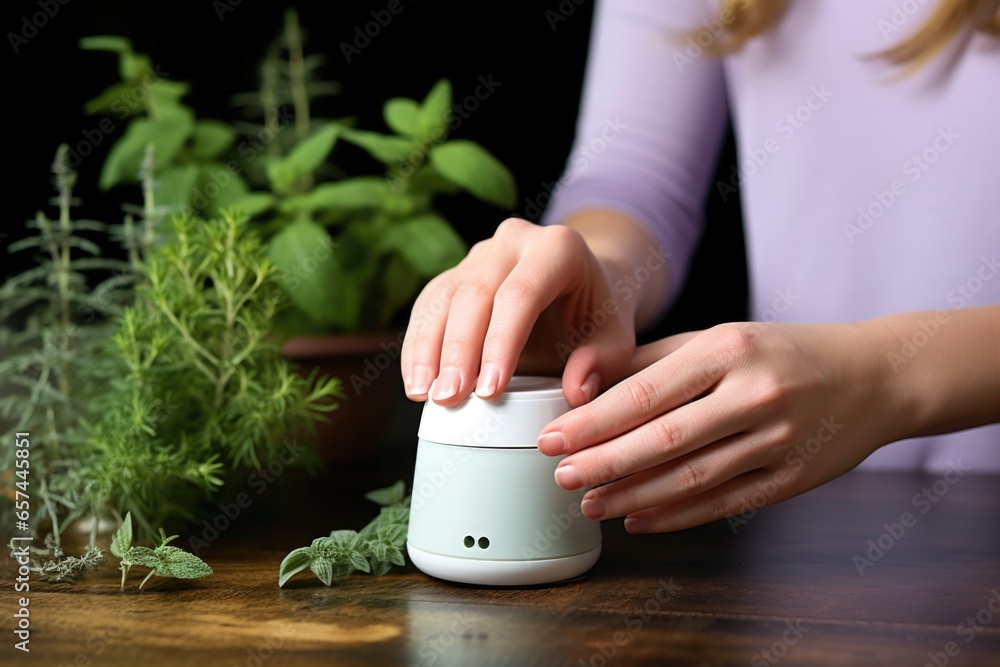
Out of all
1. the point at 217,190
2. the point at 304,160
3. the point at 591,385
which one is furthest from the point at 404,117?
the point at 591,385

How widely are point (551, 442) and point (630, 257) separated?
1.65ft

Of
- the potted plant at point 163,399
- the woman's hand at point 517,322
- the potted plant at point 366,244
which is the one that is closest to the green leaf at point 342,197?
the potted plant at point 366,244

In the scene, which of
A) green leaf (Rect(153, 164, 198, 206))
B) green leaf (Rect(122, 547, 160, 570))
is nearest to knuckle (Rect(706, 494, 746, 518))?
green leaf (Rect(122, 547, 160, 570))

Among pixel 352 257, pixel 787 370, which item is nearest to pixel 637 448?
pixel 787 370

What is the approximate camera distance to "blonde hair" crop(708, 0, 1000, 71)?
1.14 metres

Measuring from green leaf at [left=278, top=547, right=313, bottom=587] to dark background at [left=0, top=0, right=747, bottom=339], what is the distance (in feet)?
3.53

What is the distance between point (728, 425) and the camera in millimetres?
733

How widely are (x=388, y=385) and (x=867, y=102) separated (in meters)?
0.77

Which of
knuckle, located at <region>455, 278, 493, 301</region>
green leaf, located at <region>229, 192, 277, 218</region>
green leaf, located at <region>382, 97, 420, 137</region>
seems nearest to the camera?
knuckle, located at <region>455, 278, 493, 301</region>

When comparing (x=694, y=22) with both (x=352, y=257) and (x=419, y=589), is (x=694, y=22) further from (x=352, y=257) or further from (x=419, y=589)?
(x=419, y=589)

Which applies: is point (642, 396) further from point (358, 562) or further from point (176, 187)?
point (176, 187)

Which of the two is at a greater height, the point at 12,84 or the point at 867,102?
the point at 12,84

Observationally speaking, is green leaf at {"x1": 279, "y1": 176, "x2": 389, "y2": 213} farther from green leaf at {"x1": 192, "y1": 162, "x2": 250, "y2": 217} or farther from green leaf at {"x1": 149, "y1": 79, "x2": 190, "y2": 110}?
green leaf at {"x1": 149, "y1": 79, "x2": 190, "y2": 110}

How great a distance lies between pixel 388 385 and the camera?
3.96 ft
